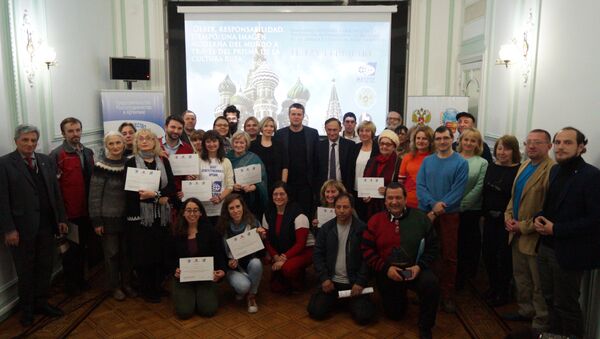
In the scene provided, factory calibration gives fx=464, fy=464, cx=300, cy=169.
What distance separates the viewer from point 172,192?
3770 mm

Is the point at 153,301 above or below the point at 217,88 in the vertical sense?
below

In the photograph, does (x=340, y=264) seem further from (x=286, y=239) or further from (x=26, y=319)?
(x=26, y=319)

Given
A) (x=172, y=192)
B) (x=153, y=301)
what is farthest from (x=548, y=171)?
(x=153, y=301)

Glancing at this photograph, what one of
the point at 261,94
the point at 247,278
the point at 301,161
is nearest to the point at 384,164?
the point at 301,161

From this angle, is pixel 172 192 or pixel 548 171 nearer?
pixel 548 171

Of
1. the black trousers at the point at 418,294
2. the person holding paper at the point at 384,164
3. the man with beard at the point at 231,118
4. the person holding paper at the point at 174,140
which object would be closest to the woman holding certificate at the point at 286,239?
the person holding paper at the point at 384,164

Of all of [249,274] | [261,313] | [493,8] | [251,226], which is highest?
[493,8]

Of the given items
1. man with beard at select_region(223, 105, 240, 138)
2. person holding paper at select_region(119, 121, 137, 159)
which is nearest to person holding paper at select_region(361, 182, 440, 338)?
person holding paper at select_region(119, 121, 137, 159)

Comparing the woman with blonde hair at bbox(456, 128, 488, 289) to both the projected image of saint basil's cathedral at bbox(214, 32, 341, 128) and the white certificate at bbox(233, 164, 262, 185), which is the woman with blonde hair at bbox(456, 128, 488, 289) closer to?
the white certificate at bbox(233, 164, 262, 185)

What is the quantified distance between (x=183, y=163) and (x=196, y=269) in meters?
0.90

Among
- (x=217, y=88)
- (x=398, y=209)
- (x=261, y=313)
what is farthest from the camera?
(x=217, y=88)

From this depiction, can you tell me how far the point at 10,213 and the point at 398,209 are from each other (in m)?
2.71

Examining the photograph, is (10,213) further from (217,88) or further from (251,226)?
(217,88)

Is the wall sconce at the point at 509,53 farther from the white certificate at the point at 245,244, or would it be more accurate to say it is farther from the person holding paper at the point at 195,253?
the person holding paper at the point at 195,253
